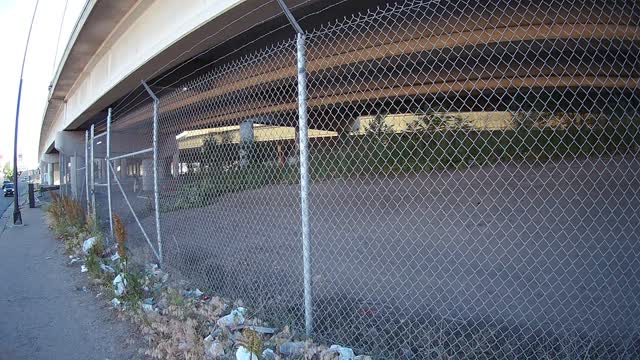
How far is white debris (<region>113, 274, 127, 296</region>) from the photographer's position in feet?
16.4

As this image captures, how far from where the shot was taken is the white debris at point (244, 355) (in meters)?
3.14

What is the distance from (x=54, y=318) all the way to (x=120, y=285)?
69cm

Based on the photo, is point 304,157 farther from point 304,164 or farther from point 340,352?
point 340,352

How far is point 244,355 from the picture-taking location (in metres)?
3.21

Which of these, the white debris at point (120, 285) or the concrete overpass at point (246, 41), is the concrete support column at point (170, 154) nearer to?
the concrete overpass at point (246, 41)

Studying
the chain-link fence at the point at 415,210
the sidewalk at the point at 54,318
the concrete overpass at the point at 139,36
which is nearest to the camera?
the sidewalk at the point at 54,318

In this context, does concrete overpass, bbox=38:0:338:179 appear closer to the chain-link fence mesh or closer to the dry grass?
the chain-link fence mesh

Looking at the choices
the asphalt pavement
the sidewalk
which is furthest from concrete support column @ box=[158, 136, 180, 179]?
the asphalt pavement

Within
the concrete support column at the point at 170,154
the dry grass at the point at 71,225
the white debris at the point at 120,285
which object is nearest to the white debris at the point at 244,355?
the white debris at the point at 120,285

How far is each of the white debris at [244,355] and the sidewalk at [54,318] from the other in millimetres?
944

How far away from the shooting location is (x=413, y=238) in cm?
677

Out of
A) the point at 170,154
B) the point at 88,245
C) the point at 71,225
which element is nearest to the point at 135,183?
the point at 71,225

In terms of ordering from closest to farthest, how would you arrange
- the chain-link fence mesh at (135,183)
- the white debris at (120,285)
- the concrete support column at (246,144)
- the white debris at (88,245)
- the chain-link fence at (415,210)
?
the chain-link fence at (415,210) < the white debris at (120,285) < the concrete support column at (246,144) < the white debris at (88,245) < the chain-link fence mesh at (135,183)

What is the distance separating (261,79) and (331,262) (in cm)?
373
